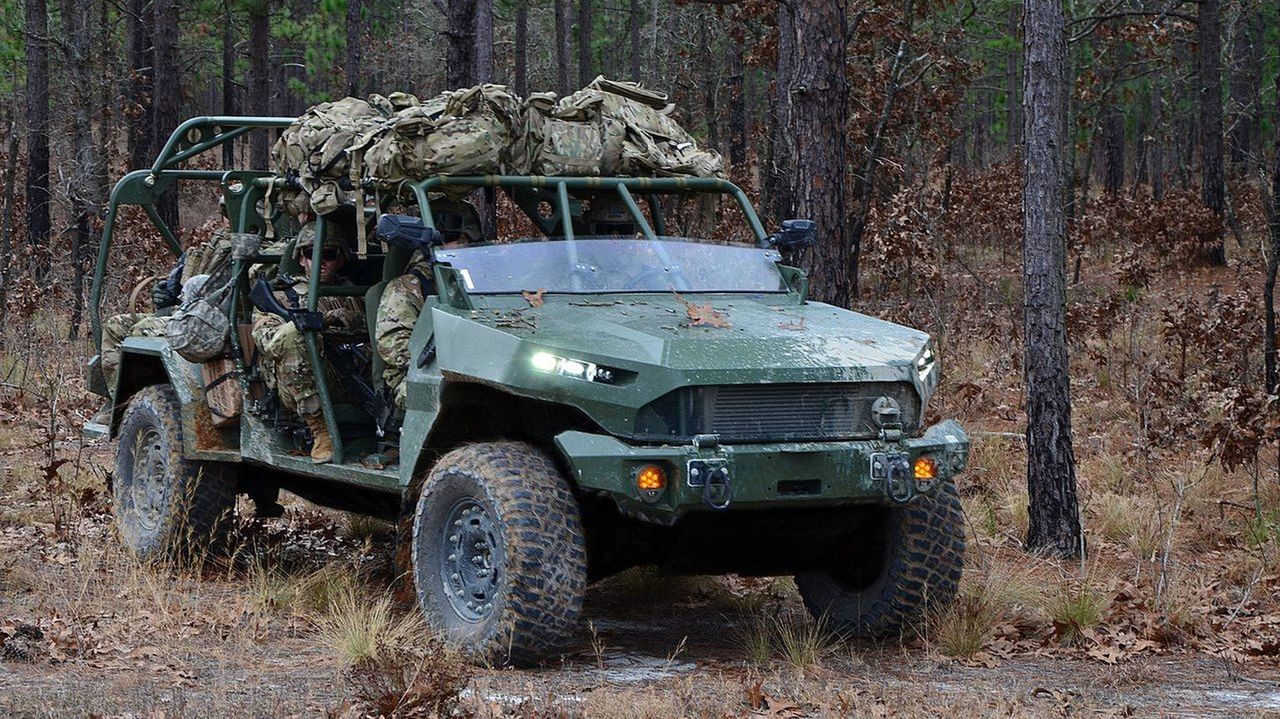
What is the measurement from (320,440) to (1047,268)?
387 centimetres

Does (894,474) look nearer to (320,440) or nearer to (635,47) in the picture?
(320,440)

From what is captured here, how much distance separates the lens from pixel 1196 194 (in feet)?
82.4

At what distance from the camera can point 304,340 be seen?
24.6ft

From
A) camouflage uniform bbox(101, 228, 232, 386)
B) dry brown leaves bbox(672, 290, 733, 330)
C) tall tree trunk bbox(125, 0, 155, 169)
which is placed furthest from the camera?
tall tree trunk bbox(125, 0, 155, 169)

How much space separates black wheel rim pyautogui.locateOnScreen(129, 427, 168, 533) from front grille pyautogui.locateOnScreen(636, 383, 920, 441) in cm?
382

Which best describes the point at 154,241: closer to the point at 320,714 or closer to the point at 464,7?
the point at 464,7

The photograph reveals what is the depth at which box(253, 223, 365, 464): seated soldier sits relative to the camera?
750 cm

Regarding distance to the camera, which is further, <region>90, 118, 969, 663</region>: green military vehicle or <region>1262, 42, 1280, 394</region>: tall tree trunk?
<region>1262, 42, 1280, 394</region>: tall tree trunk

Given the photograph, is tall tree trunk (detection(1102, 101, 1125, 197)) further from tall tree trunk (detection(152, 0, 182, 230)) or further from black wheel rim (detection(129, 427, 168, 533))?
black wheel rim (detection(129, 427, 168, 533))

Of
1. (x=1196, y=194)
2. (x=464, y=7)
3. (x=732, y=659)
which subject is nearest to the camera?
(x=732, y=659)

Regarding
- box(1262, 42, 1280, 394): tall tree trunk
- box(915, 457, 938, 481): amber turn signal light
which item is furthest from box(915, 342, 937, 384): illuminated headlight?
box(1262, 42, 1280, 394): tall tree trunk

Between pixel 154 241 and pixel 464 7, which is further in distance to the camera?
pixel 154 241

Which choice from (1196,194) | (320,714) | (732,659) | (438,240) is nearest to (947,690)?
(732,659)

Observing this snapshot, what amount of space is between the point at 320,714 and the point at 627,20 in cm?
4041
